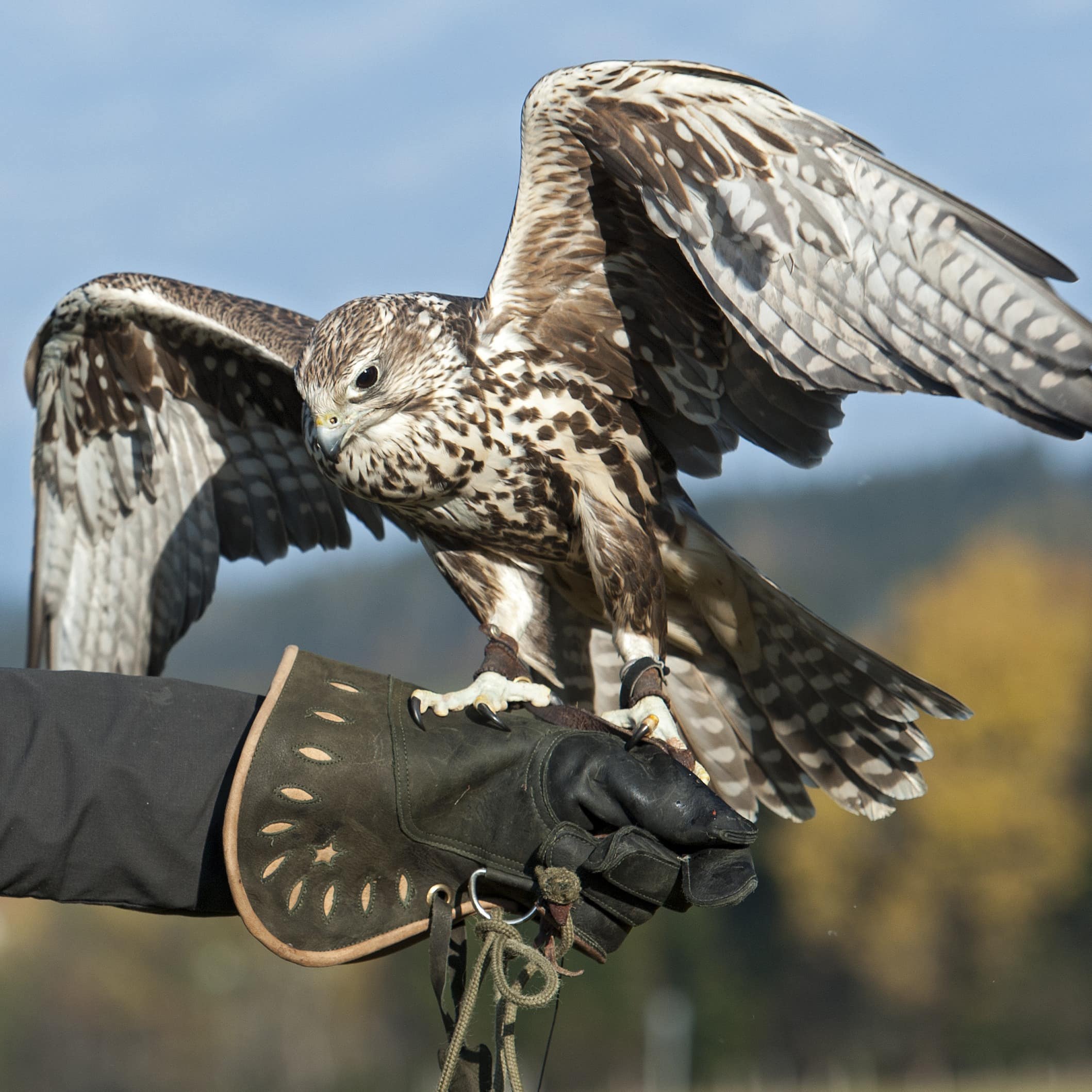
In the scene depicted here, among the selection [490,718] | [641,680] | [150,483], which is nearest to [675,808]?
[490,718]

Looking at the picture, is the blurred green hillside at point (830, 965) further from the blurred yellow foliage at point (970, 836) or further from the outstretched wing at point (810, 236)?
the outstretched wing at point (810, 236)

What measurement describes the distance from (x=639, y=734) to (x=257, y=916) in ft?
3.79

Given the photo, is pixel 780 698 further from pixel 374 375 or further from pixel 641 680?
pixel 374 375

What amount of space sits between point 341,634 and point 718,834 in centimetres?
11189

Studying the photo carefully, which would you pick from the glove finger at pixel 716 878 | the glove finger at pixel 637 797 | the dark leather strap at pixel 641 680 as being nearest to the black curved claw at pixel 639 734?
the dark leather strap at pixel 641 680

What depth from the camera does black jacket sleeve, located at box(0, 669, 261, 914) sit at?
2.85 meters

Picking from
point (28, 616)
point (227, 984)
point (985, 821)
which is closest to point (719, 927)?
point (985, 821)

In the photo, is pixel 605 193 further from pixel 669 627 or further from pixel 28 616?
pixel 28 616

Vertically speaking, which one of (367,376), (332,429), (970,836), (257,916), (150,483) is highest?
(970,836)

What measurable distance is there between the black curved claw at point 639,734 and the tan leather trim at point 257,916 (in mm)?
611

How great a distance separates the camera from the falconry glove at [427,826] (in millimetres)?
3006

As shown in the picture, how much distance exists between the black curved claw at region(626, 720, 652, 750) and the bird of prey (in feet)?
0.08

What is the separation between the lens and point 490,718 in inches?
132

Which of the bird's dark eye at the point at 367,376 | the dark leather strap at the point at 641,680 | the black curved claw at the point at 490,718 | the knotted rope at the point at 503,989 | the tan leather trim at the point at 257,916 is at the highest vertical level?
the bird's dark eye at the point at 367,376
